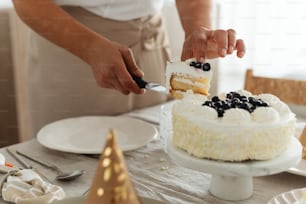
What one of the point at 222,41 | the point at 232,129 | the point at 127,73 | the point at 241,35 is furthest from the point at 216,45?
the point at 241,35

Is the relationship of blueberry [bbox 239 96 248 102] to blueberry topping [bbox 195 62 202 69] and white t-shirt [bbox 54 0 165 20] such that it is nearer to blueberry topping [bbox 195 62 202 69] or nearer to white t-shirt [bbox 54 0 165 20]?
blueberry topping [bbox 195 62 202 69]

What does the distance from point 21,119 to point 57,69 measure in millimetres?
562

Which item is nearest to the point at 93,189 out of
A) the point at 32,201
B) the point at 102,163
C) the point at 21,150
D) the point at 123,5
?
the point at 102,163

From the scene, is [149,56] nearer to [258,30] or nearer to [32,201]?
[32,201]

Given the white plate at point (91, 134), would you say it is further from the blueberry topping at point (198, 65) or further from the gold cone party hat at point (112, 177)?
the gold cone party hat at point (112, 177)

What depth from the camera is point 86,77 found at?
1.30m

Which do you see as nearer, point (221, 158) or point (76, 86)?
point (221, 158)

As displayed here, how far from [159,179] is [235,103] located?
0.19 meters

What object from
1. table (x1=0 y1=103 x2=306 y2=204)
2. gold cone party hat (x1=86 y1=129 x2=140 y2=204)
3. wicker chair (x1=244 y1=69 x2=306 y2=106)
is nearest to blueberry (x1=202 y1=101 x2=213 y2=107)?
table (x1=0 y1=103 x2=306 y2=204)

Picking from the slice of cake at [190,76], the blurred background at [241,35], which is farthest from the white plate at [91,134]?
the blurred background at [241,35]

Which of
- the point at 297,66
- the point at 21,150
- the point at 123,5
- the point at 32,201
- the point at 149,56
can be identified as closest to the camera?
the point at 32,201

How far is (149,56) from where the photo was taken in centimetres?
136

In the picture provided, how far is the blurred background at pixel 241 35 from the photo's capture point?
176 centimetres

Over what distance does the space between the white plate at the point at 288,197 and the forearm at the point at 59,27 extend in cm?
48
